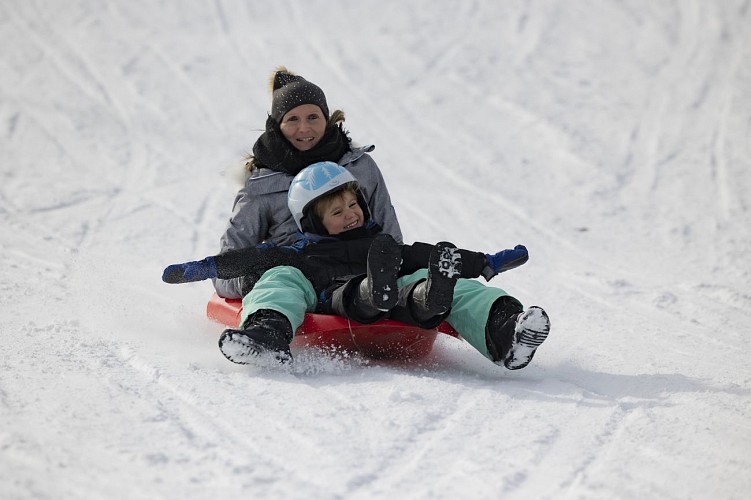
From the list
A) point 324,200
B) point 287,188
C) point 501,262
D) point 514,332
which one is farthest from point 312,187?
point 514,332

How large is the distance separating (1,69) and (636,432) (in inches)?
308

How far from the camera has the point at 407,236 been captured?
16.9ft

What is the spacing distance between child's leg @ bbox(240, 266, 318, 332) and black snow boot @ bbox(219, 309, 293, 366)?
33 millimetres

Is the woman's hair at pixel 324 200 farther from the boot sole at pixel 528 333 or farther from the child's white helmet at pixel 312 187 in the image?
the boot sole at pixel 528 333

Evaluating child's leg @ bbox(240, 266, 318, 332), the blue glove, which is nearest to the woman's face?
child's leg @ bbox(240, 266, 318, 332)

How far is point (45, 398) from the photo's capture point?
7.39 ft

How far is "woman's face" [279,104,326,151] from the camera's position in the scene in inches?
137

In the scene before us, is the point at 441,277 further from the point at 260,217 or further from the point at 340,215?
the point at 260,217

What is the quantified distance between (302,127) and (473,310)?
4.00 feet

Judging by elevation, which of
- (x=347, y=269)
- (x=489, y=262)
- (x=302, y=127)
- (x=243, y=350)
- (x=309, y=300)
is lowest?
(x=243, y=350)

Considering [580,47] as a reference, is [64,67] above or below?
below

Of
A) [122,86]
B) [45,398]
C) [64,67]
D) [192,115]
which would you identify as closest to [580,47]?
[192,115]

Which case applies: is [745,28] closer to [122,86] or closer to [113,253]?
[122,86]

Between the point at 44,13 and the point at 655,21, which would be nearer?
the point at 655,21
